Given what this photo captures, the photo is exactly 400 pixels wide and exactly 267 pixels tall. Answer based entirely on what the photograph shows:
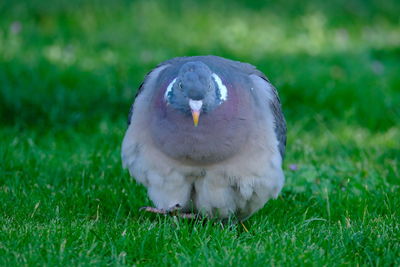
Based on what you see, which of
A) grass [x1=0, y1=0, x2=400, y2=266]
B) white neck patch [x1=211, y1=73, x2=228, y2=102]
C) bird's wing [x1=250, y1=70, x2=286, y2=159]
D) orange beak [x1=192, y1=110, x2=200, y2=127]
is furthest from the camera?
bird's wing [x1=250, y1=70, x2=286, y2=159]

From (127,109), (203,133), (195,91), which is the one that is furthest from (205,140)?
(127,109)

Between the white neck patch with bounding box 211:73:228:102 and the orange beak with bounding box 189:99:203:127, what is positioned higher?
the white neck patch with bounding box 211:73:228:102

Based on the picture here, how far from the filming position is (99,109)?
6715 millimetres

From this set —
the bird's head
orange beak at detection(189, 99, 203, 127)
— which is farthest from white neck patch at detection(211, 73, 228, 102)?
orange beak at detection(189, 99, 203, 127)

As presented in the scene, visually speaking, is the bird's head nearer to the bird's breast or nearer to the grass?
the bird's breast

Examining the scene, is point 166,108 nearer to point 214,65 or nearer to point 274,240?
point 214,65

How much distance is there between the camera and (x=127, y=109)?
22.3 feet

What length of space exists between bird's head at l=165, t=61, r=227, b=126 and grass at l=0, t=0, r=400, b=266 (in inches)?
26.6

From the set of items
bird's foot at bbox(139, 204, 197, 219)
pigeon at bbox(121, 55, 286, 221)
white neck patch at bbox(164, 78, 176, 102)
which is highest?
white neck patch at bbox(164, 78, 176, 102)

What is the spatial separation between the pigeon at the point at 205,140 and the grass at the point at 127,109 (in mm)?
207

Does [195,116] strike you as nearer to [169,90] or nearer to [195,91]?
[195,91]

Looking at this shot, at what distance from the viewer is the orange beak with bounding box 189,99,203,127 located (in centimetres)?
391

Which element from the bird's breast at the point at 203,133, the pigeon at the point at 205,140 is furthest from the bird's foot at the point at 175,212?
the bird's breast at the point at 203,133

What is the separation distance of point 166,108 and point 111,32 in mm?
4552
